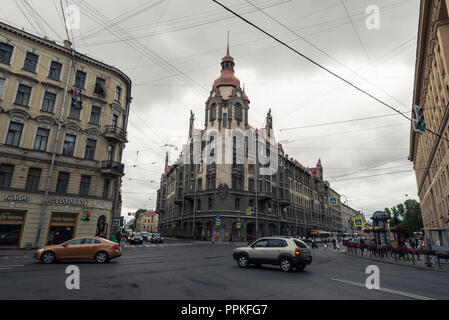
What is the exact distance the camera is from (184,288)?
7.62 m

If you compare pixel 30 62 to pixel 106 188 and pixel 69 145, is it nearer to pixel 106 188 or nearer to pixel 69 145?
pixel 69 145

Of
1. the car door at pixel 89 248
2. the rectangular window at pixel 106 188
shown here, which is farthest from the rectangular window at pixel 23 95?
the car door at pixel 89 248

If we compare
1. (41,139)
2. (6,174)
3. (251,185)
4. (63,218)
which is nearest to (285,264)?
(63,218)

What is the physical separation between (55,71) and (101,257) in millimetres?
21439

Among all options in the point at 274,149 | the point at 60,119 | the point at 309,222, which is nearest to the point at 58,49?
the point at 60,119

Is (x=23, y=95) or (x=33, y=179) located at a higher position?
(x=23, y=95)

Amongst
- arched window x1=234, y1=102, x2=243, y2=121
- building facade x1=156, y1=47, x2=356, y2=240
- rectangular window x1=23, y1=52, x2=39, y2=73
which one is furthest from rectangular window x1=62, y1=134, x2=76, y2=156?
arched window x1=234, y1=102, x2=243, y2=121

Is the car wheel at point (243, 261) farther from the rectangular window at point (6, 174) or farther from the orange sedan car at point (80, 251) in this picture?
the rectangular window at point (6, 174)

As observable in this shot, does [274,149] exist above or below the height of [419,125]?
above

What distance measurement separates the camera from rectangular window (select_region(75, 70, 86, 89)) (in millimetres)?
26891

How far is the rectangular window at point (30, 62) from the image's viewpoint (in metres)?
24.3

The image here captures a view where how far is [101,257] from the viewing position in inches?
548

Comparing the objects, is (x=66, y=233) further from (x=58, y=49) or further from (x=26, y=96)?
(x=58, y=49)
